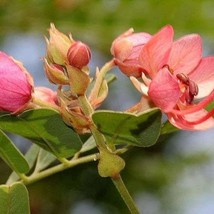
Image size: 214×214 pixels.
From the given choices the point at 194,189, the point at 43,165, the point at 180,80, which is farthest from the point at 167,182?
the point at 180,80

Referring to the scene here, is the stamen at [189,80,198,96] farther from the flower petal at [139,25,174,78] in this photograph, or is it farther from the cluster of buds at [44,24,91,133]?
the cluster of buds at [44,24,91,133]

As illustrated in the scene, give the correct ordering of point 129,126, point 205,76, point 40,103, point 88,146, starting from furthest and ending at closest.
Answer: point 88,146
point 205,76
point 40,103
point 129,126

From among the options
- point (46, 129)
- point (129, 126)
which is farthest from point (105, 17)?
point (129, 126)

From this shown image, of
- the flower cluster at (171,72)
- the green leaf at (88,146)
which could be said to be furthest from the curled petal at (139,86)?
the green leaf at (88,146)

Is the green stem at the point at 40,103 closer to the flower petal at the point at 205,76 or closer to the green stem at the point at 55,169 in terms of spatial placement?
the green stem at the point at 55,169

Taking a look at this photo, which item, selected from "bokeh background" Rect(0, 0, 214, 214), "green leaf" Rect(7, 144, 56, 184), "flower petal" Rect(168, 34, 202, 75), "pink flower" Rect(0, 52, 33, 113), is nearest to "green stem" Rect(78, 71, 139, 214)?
"pink flower" Rect(0, 52, 33, 113)

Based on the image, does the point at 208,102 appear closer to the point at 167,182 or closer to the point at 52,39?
the point at 52,39

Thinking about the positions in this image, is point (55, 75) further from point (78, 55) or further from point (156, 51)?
point (156, 51)

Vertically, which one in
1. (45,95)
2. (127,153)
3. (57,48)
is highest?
(57,48)
